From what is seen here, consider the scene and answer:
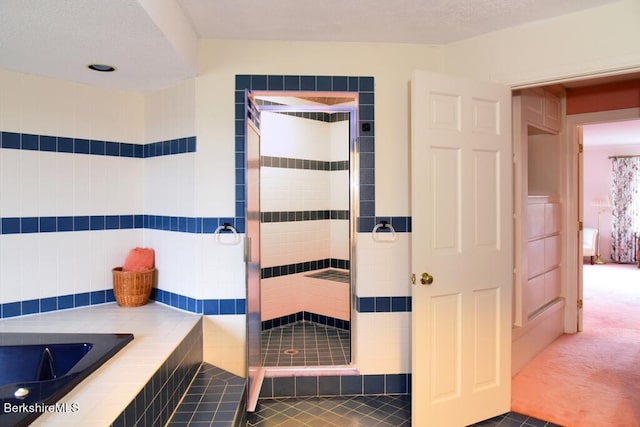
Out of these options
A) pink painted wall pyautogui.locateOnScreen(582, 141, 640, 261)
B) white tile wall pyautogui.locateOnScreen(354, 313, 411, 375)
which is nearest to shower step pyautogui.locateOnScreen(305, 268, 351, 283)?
white tile wall pyautogui.locateOnScreen(354, 313, 411, 375)

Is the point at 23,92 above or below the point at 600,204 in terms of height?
above

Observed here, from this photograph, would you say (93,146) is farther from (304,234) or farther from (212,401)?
(304,234)

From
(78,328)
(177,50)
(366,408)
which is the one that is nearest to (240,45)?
(177,50)

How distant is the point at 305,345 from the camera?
364 centimetres

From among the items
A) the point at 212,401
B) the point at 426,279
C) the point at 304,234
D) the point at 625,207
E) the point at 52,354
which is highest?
the point at 625,207

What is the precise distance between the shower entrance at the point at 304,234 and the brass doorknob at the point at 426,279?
115 centimetres

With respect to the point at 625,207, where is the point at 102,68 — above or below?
above

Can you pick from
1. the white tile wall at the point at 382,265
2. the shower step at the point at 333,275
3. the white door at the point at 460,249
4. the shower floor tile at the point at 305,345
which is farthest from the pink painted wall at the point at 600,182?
the white tile wall at the point at 382,265

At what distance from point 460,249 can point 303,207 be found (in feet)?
7.04

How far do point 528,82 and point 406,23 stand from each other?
77cm

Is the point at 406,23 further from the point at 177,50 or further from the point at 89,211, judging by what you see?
the point at 89,211

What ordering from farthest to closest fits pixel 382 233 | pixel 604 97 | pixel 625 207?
1. pixel 625 207
2. pixel 604 97
3. pixel 382 233

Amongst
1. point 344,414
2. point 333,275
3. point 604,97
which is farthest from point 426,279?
point 604,97

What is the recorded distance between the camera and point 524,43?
2535mm
